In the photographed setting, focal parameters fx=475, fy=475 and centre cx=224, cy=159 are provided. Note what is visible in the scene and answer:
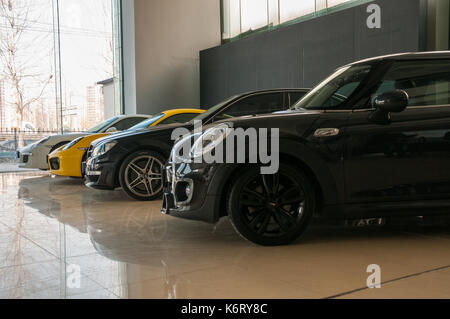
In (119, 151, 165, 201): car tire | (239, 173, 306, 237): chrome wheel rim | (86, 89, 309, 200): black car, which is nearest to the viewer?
(239, 173, 306, 237): chrome wheel rim

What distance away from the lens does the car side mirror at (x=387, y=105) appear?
12.0ft

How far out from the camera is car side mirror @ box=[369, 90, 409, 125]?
144 inches

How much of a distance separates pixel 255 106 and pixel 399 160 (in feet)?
9.13

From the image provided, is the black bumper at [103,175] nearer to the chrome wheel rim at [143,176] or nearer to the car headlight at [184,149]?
the chrome wheel rim at [143,176]

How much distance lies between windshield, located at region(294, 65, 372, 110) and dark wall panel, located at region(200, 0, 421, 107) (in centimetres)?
573

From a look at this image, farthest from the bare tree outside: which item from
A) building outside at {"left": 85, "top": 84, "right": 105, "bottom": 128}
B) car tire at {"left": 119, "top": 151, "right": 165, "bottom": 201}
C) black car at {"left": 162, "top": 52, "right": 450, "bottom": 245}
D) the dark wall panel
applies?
black car at {"left": 162, "top": 52, "right": 450, "bottom": 245}

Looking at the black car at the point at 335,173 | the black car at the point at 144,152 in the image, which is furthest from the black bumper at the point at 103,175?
the black car at the point at 335,173

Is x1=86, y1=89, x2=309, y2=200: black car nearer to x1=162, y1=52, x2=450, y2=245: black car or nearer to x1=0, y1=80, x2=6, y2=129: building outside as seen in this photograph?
x1=162, y1=52, x2=450, y2=245: black car

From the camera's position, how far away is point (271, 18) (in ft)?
47.9

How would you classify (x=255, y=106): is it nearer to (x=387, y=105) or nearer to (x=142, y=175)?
(x=142, y=175)

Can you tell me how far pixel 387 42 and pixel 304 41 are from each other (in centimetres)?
279

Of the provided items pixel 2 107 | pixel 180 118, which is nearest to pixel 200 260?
pixel 180 118

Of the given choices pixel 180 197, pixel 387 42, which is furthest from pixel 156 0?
pixel 180 197

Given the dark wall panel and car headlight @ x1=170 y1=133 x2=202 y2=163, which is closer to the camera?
car headlight @ x1=170 y1=133 x2=202 y2=163
